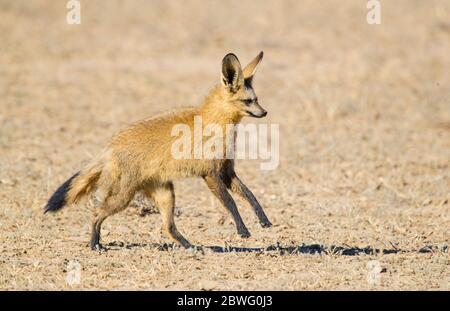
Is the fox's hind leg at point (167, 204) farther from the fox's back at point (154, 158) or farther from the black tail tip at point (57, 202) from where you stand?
the black tail tip at point (57, 202)

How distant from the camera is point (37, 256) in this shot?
7.07m

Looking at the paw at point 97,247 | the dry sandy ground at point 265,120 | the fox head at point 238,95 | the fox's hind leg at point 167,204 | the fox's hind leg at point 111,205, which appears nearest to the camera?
the dry sandy ground at point 265,120

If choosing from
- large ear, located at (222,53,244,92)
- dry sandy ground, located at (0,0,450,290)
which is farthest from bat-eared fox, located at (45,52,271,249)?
dry sandy ground, located at (0,0,450,290)

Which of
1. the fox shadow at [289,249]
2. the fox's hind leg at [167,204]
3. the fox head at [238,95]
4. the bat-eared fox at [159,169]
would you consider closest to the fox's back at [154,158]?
the bat-eared fox at [159,169]

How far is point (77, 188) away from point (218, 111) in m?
1.38

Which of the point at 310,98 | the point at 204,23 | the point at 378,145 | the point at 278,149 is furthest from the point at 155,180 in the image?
the point at 204,23

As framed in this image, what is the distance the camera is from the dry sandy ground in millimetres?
6828

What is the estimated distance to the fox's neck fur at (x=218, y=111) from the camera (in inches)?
293

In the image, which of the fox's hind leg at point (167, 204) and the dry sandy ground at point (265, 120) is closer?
the dry sandy ground at point (265, 120)

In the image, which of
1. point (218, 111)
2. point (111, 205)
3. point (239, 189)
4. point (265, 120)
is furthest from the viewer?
point (265, 120)

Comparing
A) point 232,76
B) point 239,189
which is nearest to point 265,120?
point 232,76

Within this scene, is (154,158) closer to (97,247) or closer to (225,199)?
(225,199)

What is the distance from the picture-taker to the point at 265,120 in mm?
12867

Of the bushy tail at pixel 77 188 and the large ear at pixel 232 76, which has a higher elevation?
the large ear at pixel 232 76
